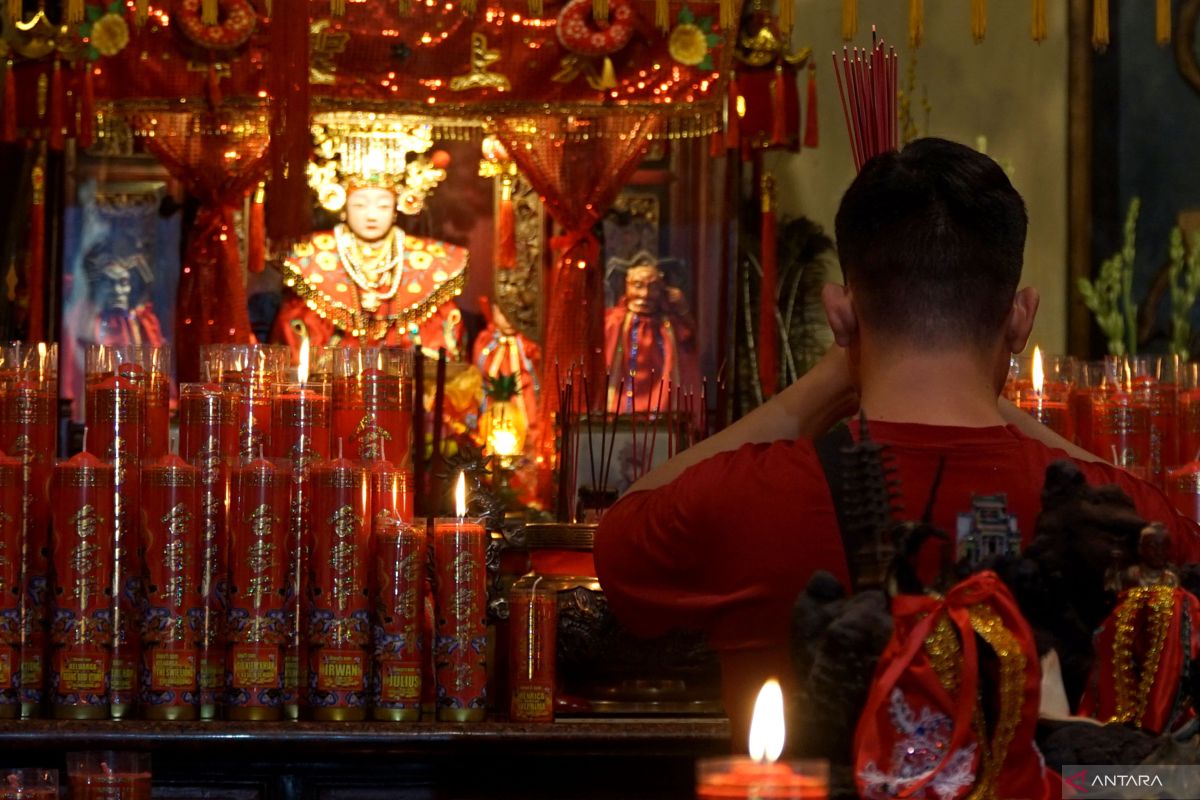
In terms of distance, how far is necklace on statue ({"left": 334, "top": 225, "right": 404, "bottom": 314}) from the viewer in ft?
22.0

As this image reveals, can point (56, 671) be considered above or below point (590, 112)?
below

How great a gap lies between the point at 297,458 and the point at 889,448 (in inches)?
40.8

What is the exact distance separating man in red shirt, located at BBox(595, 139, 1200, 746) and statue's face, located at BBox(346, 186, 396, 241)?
510 centimetres

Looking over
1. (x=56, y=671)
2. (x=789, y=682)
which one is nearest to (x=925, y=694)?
(x=789, y=682)

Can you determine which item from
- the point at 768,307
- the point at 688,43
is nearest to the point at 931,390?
the point at 768,307

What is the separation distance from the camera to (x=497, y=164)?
6820 mm

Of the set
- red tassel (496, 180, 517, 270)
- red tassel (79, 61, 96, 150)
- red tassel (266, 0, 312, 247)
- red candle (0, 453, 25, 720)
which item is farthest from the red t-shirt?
red tassel (496, 180, 517, 270)

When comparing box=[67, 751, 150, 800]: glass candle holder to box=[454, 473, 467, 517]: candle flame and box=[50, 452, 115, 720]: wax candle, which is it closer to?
box=[50, 452, 115, 720]: wax candle

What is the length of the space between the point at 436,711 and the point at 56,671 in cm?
48

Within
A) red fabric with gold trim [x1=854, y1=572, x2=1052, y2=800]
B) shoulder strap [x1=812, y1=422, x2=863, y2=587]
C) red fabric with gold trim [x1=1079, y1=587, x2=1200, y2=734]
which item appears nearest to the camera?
red fabric with gold trim [x1=854, y1=572, x2=1052, y2=800]

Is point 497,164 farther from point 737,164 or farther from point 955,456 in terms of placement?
point 955,456

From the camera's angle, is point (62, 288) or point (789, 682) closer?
point (789, 682)

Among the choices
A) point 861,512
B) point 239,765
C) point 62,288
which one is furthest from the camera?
point 62,288

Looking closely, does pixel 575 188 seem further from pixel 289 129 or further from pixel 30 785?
pixel 30 785
